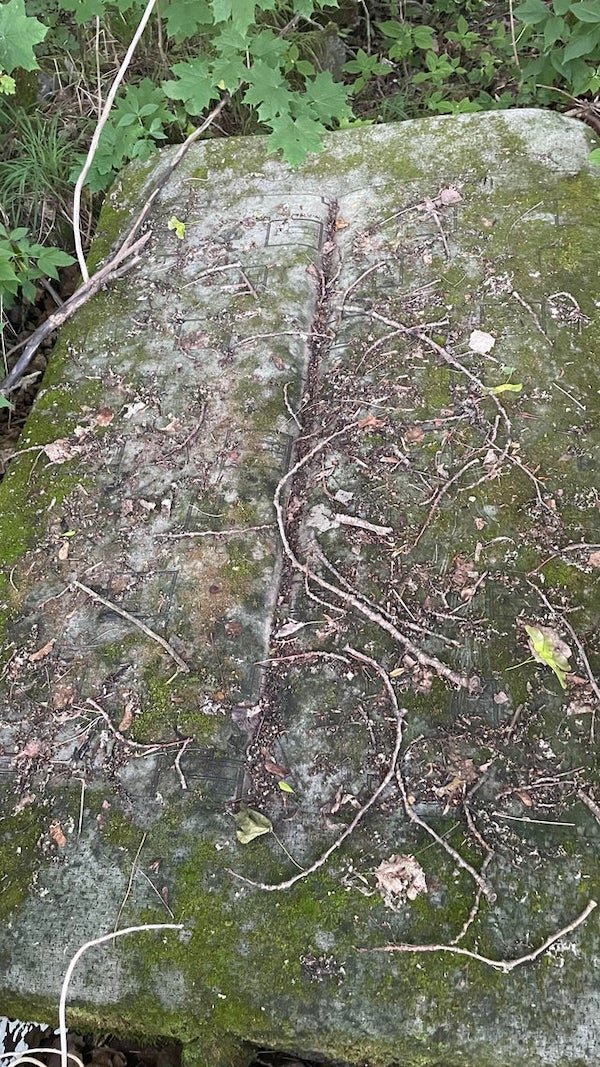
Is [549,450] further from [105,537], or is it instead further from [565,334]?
[105,537]

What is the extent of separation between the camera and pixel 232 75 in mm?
2549

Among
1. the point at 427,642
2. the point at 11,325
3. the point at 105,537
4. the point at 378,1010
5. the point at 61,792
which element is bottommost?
the point at 378,1010

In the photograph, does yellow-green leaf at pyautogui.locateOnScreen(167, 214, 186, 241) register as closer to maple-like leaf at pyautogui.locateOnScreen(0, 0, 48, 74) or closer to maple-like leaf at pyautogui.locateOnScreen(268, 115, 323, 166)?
maple-like leaf at pyautogui.locateOnScreen(268, 115, 323, 166)

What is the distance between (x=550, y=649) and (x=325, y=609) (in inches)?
22.9

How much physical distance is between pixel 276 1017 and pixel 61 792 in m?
0.71

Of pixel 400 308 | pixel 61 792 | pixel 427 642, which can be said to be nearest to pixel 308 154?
pixel 400 308

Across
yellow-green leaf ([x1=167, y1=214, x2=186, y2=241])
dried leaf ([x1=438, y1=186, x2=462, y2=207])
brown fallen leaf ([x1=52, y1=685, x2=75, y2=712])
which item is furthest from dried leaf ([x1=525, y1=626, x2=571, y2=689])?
yellow-green leaf ([x1=167, y1=214, x2=186, y2=241])

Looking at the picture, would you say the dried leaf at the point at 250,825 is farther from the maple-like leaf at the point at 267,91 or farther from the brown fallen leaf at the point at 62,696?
the maple-like leaf at the point at 267,91

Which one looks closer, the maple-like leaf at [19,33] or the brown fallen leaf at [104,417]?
the maple-like leaf at [19,33]

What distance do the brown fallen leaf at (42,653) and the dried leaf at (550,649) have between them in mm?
1267

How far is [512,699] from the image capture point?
5.70ft

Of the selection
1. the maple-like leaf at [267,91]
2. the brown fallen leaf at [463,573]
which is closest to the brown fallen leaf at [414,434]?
the brown fallen leaf at [463,573]

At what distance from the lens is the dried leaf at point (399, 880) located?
1.56 metres

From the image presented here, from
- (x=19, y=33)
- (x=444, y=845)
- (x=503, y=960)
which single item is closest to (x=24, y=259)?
(x=19, y=33)
